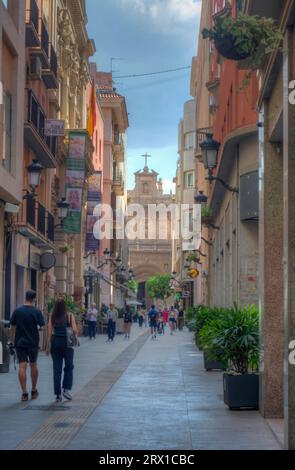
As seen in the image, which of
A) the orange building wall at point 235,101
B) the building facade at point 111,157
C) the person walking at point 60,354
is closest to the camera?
the person walking at point 60,354

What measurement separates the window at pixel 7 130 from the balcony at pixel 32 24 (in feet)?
14.2

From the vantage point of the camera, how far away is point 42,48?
3103 centimetres

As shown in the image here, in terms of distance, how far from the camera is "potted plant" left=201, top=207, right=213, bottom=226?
1307 inches

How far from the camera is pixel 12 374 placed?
19812mm

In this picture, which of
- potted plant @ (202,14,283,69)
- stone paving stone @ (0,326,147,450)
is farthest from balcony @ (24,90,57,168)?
potted plant @ (202,14,283,69)

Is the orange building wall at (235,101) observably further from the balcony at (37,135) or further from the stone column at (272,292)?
the balcony at (37,135)

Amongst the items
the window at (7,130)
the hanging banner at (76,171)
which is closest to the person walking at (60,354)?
the window at (7,130)

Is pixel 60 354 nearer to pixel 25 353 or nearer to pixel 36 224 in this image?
pixel 25 353

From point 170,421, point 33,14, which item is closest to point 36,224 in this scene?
point 33,14

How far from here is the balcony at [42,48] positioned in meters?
30.6

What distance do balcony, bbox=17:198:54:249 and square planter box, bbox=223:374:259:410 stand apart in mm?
16154

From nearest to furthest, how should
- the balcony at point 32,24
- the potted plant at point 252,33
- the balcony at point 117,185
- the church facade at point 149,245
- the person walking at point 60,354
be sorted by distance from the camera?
the potted plant at point 252,33 → the person walking at point 60,354 → the balcony at point 32,24 → the balcony at point 117,185 → the church facade at point 149,245
